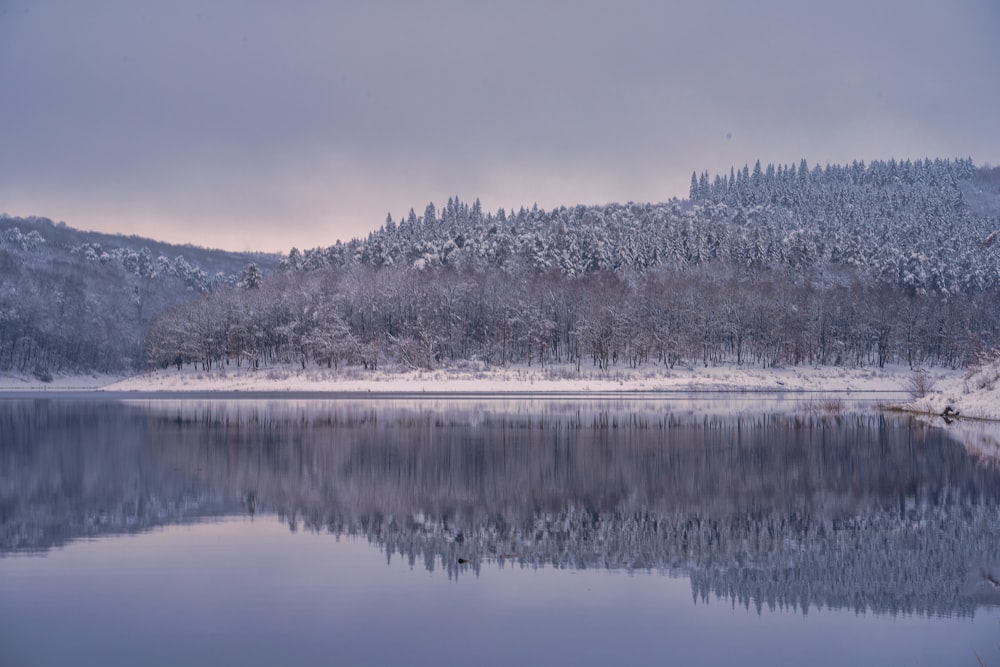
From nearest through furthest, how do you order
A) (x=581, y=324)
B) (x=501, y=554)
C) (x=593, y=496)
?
(x=501, y=554), (x=593, y=496), (x=581, y=324)

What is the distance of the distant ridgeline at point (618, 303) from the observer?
4013 inches

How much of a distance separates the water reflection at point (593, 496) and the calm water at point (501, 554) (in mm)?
94

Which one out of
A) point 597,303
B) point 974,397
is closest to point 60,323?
point 597,303

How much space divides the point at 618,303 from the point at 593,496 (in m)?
→ 86.6

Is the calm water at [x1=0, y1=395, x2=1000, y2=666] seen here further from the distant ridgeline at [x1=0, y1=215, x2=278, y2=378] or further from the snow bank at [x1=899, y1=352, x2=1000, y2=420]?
the distant ridgeline at [x1=0, y1=215, x2=278, y2=378]

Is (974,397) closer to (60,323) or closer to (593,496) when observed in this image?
(593,496)

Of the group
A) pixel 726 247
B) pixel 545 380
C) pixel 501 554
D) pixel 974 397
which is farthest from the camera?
pixel 726 247

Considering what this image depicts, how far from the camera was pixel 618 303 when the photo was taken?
106625mm

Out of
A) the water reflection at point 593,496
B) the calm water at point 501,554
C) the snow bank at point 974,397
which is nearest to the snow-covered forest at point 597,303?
the snow bank at point 974,397

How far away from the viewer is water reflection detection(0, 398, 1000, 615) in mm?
14914

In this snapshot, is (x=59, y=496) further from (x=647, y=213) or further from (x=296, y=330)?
(x=647, y=213)

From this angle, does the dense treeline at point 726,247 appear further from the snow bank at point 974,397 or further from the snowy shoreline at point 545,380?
the snow bank at point 974,397

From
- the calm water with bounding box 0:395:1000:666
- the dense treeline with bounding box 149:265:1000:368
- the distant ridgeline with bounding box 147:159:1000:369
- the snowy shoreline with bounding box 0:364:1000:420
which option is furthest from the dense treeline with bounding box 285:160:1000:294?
the calm water with bounding box 0:395:1000:666

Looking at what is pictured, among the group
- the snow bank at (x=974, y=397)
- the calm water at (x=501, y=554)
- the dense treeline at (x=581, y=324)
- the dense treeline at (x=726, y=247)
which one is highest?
the dense treeline at (x=726, y=247)
